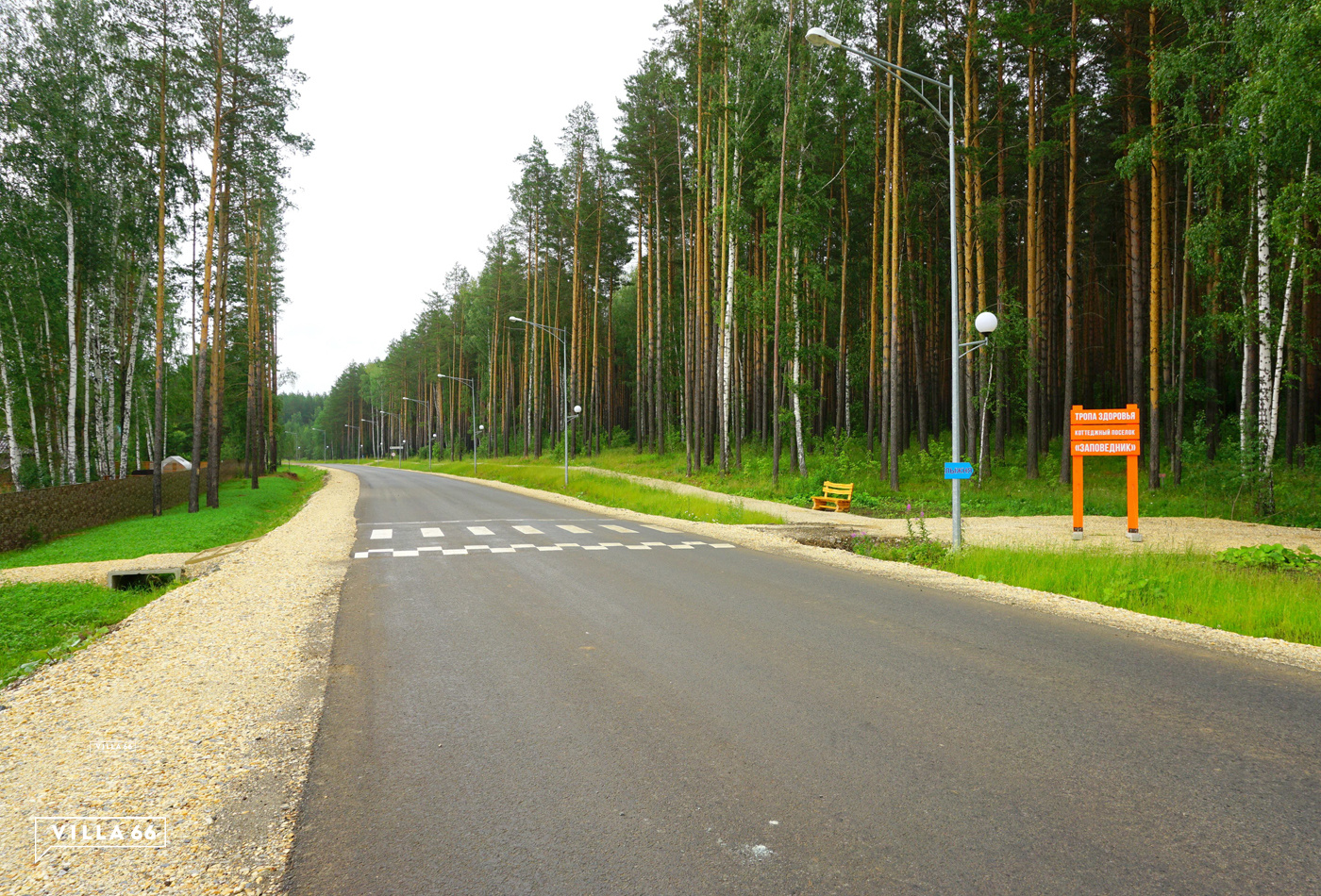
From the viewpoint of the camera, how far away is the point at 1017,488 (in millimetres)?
22406

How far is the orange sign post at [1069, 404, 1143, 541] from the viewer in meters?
13.7

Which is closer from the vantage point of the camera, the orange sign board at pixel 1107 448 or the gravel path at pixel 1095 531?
the gravel path at pixel 1095 531

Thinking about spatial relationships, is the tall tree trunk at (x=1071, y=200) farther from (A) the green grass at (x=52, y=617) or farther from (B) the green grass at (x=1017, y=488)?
(A) the green grass at (x=52, y=617)

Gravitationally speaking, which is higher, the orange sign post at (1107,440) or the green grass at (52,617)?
the orange sign post at (1107,440)

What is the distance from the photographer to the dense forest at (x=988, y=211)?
15.5 m

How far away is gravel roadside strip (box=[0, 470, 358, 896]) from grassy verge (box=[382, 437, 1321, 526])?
1617cm

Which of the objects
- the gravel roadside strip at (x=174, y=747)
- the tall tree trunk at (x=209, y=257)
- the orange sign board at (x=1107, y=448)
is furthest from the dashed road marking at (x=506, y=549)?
the tall tree trunk at (x=209, y=257)

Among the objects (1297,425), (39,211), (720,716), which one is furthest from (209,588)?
(1297,425)

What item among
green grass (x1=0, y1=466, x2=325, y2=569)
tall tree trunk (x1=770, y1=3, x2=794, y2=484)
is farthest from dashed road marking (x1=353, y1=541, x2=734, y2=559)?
tall tree trunk (x1=770, y1=3, x2=794, y2=484)

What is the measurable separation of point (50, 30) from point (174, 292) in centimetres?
1118

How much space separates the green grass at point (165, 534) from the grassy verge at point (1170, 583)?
47.9 feet

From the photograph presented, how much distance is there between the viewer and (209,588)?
363 inches

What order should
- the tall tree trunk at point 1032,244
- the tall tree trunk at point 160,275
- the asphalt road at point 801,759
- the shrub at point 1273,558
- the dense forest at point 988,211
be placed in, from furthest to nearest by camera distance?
the tall tree trunk at point 1032,244
the tall tree trunk at point 160,275
the dense forest at point 988,211
the shrub at point 1273,558
the asphalt road at point 801,759

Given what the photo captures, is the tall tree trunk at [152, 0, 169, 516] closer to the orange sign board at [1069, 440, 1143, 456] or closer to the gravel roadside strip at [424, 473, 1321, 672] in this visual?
the gravel roadside strip at [424, 473, 1321, 672]
